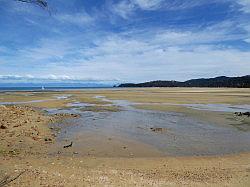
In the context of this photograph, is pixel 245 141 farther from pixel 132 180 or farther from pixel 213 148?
pixel 132 180

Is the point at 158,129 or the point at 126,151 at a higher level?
the point at 158,129

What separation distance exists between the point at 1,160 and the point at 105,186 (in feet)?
14.2

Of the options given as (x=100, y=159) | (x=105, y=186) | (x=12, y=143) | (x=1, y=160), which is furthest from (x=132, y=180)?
(x=12, y=143)

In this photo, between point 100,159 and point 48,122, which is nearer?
point 100,159

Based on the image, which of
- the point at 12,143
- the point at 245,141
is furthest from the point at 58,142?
the point at 245,141

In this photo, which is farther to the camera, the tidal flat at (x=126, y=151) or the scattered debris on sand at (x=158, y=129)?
the scattered debris on sand at (x=158, y=129)

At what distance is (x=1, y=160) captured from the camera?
1010 cm

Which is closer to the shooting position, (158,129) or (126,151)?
(126,151)

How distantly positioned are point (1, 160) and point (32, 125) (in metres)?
8.64

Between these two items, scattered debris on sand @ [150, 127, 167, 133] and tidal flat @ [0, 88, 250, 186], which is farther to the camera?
scattered debris on sand @ [150, 127, 167, 133]

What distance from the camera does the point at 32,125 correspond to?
1859 cm

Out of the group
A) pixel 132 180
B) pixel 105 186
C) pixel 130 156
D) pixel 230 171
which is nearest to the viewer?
pixel 105 186

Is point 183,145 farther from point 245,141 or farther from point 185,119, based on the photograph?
point 185,119

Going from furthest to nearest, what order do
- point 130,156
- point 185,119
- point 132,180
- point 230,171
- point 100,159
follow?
point 185,119, point 130,156, point 100,159, point 230,171, point 132,180
